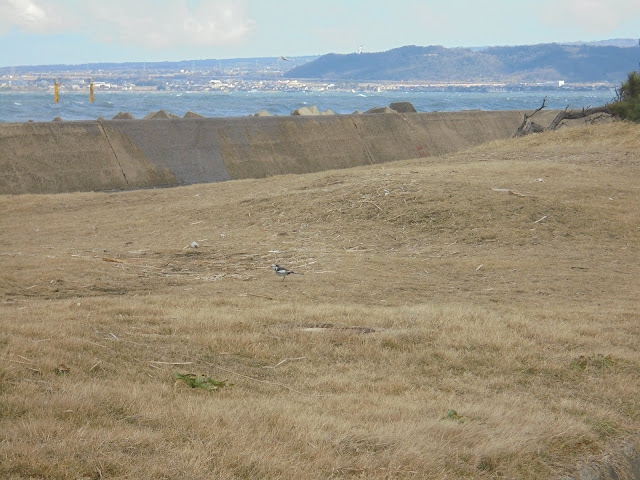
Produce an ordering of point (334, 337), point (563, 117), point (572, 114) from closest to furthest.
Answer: point (334, 337), point (563, 117), point (572, 114)

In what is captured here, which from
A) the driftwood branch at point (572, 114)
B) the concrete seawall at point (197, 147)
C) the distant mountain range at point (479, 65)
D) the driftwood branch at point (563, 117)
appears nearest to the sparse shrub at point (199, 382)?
the concrete seawall at point (197, 147)

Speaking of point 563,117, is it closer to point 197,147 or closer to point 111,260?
point 197,147

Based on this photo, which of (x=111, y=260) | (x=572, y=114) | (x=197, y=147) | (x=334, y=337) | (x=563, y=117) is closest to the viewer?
(x=334, y=337)

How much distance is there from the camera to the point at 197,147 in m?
20.9

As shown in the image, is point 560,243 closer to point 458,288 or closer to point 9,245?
point 458,288

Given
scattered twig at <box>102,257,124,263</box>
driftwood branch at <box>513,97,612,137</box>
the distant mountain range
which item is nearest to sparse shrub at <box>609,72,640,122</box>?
driftwood branch at <box>513,97,612,137</box>

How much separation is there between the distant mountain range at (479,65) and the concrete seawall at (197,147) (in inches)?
4472

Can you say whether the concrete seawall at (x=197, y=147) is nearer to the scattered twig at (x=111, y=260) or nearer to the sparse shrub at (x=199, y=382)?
the scattered twig at (x=111, y=260)

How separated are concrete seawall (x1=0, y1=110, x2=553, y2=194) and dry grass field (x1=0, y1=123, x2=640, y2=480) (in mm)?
4460

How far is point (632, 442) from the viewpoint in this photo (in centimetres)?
478

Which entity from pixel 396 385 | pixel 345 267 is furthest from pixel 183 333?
pixel 345 267

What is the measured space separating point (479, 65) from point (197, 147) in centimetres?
14484

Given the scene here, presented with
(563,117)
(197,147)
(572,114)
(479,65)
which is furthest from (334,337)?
(479,65)

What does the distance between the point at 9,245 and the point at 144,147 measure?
28.0 ft
